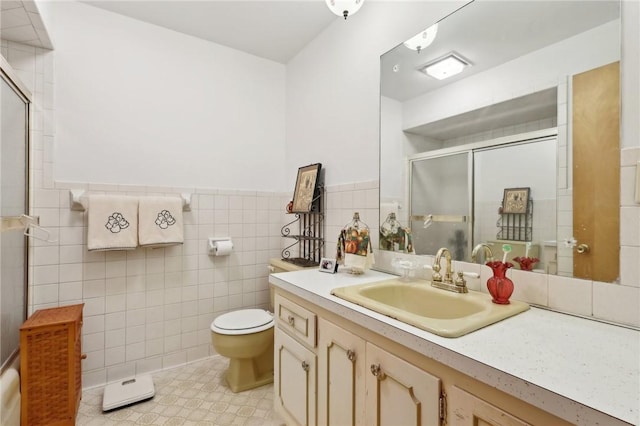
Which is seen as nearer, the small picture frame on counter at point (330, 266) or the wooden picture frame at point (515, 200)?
the wooden picture frame at point (515, 200)

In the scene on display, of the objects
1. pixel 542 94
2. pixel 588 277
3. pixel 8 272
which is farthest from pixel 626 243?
pixel 8 272

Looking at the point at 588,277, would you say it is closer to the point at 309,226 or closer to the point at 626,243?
the point at 626,243

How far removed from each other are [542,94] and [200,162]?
215 centimetres

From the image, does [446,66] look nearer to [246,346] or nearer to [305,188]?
[305,188]

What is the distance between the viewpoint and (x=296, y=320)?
1349 mm

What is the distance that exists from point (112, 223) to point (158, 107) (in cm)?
90

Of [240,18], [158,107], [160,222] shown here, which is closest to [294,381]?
[160,222]

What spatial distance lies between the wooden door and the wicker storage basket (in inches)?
89.5

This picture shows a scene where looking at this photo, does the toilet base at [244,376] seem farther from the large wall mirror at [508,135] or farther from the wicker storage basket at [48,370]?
the large wall mirror at [508,135]

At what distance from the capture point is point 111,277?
1.99 metres

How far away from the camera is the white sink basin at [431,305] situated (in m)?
0.84

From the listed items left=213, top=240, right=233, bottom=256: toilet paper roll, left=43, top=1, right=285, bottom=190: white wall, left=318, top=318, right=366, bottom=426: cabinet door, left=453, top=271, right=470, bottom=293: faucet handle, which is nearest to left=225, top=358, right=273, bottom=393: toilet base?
left=213, top=240, right=233, bottom=256: toilet paper roll

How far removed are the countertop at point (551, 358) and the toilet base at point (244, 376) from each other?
4.04 feet

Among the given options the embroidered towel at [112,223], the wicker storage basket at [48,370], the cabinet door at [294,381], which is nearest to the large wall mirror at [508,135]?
the cabinet door at [294,381]
